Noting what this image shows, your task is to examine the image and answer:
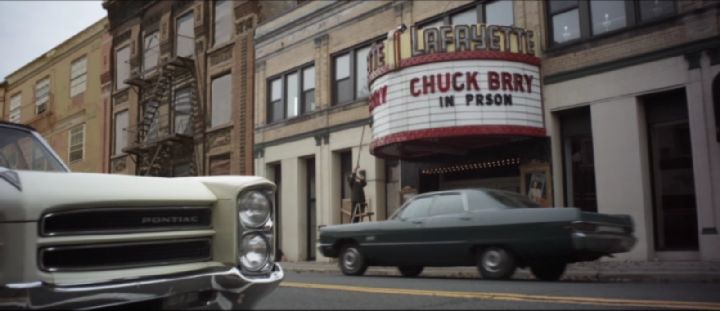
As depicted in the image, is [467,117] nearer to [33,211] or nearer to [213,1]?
[33,211]

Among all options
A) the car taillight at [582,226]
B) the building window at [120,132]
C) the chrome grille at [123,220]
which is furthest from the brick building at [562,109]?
the building window at [120,132]

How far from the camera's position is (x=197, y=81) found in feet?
93.8

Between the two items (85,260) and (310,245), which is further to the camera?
(310,245)

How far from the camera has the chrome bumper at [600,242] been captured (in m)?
9.23

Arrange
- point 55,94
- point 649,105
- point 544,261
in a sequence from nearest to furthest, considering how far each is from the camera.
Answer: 1. point 544,261
2. point 649,105
3. point 55,94

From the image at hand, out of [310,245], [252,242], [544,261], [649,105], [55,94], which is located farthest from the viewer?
[55,94]

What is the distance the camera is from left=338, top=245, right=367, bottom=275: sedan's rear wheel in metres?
11.7

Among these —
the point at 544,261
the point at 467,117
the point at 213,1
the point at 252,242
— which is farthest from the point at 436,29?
the point at 213,1

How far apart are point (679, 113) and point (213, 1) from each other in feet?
63.7

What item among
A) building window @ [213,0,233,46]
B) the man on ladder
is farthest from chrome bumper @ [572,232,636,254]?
building window @ [213,0,233,46]

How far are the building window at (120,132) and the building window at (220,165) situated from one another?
7536mm

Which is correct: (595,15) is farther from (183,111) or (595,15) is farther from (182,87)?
(182,87)

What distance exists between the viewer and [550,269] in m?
10.2

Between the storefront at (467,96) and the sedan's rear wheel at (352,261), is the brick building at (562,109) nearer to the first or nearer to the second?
the storefront at (467,96)
